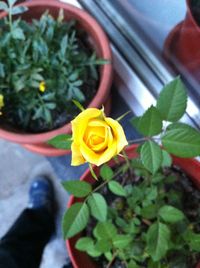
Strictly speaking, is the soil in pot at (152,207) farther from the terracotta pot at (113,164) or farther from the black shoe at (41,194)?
the black shoe at (41,194)

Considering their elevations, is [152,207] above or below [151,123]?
below

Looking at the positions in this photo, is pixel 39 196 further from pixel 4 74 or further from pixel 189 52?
pixel 189 52

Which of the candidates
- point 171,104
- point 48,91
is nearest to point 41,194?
point 48,91

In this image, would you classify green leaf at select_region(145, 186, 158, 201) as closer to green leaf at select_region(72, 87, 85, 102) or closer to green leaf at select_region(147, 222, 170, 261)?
green leaf at select_region(147, 222, 170, 261)

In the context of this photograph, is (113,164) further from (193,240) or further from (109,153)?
(109,153)

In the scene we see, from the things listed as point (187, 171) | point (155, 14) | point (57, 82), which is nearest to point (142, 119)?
point (187, 171)

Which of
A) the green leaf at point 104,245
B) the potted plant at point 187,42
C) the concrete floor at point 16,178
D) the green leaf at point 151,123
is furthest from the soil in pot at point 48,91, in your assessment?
the green leaf at point 151,123
